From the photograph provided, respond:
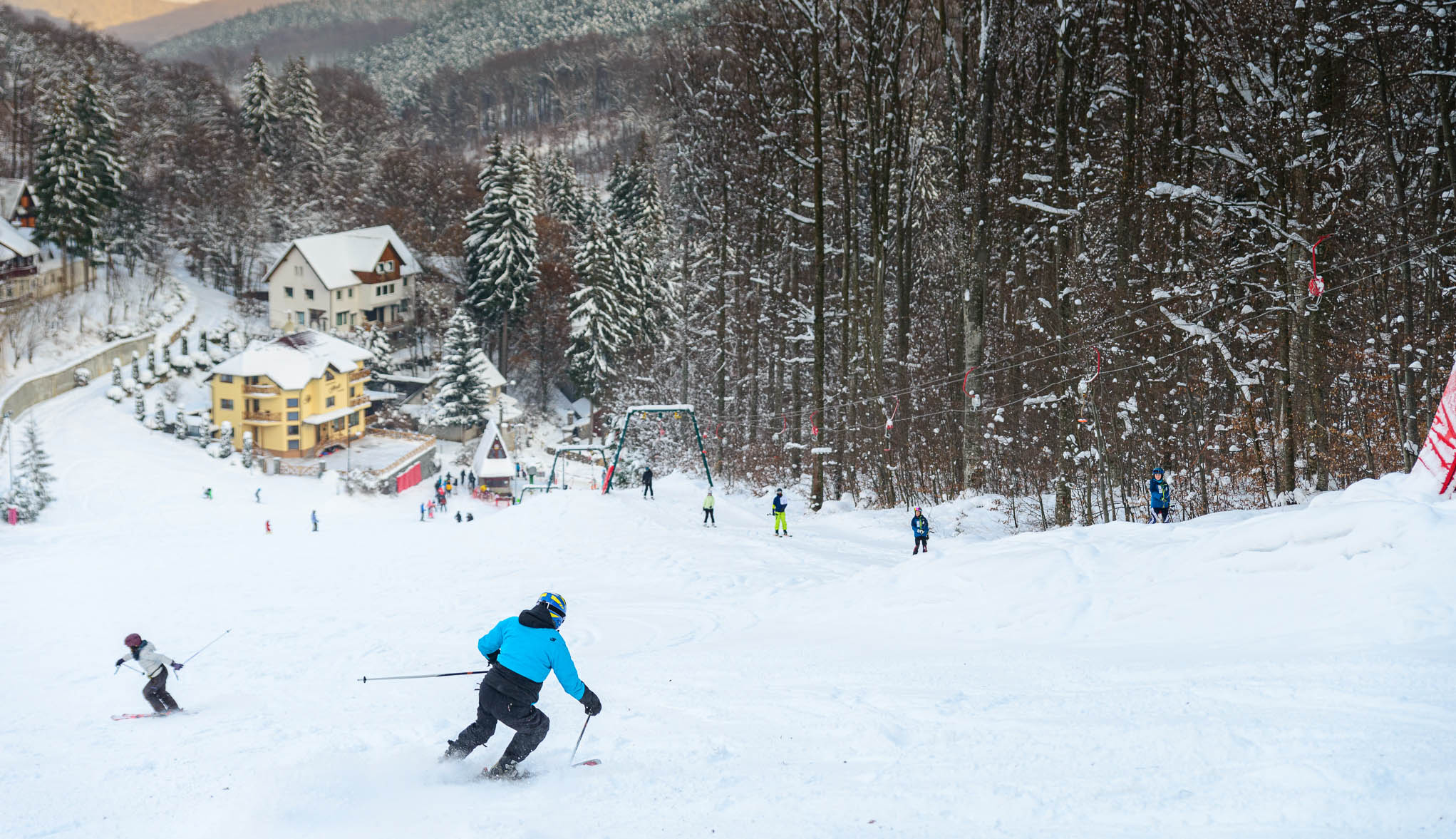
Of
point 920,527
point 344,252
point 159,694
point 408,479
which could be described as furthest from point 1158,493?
point 344,252

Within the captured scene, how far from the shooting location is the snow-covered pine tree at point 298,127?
80.9m

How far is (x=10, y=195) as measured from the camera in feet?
201

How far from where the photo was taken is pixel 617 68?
532ft

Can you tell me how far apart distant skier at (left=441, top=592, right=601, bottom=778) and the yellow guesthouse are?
161 ft

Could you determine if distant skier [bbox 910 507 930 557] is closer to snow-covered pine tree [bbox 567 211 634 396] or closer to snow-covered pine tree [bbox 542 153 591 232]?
snow-covered pine tree [bbox 567 211 634 396]

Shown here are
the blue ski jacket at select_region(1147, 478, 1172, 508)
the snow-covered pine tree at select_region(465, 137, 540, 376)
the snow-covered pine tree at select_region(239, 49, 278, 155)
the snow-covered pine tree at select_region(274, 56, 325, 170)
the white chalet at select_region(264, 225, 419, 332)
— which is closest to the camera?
the blue ski jacket at select_region(1147, 478, 1172, 508)

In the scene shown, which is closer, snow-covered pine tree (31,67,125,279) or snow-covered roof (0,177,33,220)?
snow-covered pine tree (31,67,125,279)

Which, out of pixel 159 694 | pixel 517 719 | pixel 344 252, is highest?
pixel 344 252

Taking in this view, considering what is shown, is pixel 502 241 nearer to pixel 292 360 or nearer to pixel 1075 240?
pixel 292 360

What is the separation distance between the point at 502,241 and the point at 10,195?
31224 millimetres

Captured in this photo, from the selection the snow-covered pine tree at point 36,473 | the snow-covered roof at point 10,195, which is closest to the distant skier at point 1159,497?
the snow-covered pine tree at point 36,473

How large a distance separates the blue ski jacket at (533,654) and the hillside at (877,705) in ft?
2.14

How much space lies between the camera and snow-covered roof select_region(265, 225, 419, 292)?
66562 mm

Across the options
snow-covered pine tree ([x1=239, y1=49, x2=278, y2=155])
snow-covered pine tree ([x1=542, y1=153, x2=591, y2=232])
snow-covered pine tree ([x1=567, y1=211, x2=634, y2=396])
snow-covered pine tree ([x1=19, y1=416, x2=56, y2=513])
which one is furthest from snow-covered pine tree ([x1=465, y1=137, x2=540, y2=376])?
snow-covered pine tree ([x1=19, y1=416, x2=56, y2=513])
